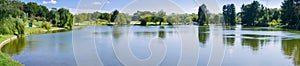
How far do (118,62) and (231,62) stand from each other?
4.15m

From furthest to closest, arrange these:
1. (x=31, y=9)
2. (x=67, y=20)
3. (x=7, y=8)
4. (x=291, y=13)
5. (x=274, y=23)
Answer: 1. (x=31, y=9)
2. (x=274, y=23)
3. (x=67, y=20)
4. (x=291, y=13)
5. (x=7, y=8)

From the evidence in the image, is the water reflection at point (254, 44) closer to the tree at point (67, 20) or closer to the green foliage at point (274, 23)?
the tree at point (67, 20)

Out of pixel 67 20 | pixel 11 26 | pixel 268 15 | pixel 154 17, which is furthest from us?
pixel 268 15

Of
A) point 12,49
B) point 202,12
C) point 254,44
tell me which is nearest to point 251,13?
point 254,44

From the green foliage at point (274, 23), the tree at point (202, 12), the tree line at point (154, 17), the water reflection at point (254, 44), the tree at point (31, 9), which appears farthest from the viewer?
the tree at point (31, 9)

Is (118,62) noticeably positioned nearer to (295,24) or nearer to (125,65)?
(125,65)

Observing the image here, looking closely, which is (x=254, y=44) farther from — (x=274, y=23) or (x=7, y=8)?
(x=274, y=23)

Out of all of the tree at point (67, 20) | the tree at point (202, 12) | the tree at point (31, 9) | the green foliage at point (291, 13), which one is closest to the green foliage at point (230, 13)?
the green foliage at point (291, 13)

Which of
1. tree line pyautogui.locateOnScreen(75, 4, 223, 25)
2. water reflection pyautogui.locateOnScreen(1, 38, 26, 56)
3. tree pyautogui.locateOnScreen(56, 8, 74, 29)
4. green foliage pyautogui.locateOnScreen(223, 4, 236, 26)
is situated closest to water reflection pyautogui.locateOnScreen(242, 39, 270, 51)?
tree line pyautogui.locateOnScreen(75, 4, 223, 25)

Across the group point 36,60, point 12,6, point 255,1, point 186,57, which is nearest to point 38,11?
point 255,1

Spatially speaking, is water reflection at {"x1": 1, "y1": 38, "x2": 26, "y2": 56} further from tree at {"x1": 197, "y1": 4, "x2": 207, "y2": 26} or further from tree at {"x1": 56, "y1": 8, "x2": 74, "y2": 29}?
tree at {"x1": 56, "y1": 8, "x2": 74, "y2": 29}

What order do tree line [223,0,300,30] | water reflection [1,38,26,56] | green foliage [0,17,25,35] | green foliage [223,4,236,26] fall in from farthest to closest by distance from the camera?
green foliage [223,4,236,26] → tree line [223,0,300,30] → green foliage [0,17,25,35] → water reflection [1,38,26,56]

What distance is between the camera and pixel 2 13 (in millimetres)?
19234

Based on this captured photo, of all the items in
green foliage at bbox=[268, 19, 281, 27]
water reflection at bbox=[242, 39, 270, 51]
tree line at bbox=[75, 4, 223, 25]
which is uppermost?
tree line at bbox=[75, 4, 223, 25]
